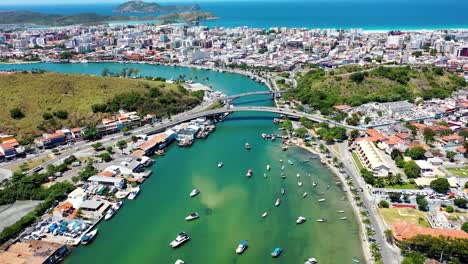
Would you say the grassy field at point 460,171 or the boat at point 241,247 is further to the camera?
the grassy field at point 460,171

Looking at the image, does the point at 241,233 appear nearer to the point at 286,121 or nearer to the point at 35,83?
the point at 286,121

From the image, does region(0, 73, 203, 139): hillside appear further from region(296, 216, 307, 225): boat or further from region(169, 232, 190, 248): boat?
region(296, 216, 307, 225): boat


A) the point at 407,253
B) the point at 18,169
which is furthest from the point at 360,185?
the point at 18,169

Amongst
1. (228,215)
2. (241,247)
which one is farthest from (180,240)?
(228,215)

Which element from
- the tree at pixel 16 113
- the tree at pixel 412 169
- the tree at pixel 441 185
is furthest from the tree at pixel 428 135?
the tree at pixel 16 113

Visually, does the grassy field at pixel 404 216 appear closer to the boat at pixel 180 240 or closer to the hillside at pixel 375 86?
the boat at pixel 180 240

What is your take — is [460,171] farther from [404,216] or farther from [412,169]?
[404,216]
